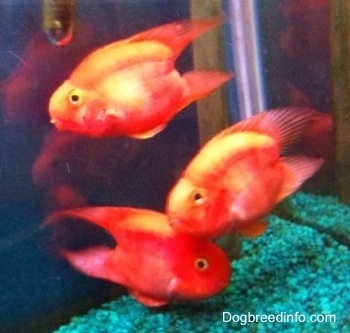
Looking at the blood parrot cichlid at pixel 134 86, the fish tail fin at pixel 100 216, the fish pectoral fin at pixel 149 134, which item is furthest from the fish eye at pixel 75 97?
the fish tail fin at pixel 100 216

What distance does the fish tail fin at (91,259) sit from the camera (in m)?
1.21

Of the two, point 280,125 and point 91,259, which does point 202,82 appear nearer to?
point 280,125

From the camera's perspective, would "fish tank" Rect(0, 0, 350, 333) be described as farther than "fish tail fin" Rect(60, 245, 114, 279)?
No

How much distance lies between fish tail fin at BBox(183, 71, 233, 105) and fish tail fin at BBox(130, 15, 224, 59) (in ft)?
0.15

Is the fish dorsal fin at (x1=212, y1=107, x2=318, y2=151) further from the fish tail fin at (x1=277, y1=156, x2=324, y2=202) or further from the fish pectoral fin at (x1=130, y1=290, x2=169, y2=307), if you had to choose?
the fish pectoral fin at (x1=130, y1=290, x2=169, y2=307)

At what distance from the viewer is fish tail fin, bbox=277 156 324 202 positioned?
1143 mm

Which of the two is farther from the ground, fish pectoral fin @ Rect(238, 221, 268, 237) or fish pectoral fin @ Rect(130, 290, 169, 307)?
fish pectoral fin @ Rect(238, 221, 268, 237)

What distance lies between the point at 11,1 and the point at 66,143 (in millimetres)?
241

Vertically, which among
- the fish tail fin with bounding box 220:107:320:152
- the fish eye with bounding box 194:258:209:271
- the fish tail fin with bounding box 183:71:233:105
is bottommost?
the fish eye with bounding box 194:258:209:271

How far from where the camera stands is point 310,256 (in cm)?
124

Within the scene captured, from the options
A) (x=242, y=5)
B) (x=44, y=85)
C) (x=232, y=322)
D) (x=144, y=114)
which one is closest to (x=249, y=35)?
(x=242, y=5)

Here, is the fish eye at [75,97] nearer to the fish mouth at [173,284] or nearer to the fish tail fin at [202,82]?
the fish tail fin at [202,82]

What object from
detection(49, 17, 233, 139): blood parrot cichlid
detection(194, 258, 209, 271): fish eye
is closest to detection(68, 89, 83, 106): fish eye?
detection(49, 17, 233, 139): blood parrot cichlid

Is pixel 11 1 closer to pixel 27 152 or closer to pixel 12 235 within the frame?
pixel 27 152
